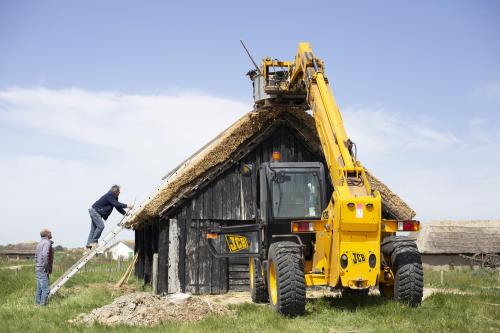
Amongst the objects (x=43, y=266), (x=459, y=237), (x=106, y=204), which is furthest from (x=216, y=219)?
(x=459, y=237)

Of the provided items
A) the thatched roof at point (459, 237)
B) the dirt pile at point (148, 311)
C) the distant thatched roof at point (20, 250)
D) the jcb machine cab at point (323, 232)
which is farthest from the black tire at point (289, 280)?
the distant thatched roof at point (20, 250)

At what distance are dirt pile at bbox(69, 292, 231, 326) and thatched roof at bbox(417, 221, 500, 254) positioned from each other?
Answer: 2642 cm

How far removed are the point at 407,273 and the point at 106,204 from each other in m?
8.54

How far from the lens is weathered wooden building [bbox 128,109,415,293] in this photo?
15.4 m

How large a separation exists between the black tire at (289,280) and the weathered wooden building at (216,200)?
5956mm

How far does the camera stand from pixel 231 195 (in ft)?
52.6

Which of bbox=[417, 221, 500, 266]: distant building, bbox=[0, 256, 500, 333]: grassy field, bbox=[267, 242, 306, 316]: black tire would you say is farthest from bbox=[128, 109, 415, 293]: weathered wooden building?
bbox=[417, 221, 500, 266]: distant building

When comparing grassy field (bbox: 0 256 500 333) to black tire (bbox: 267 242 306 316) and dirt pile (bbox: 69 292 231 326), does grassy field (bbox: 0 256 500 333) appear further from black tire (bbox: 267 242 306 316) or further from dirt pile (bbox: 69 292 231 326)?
dirt pile (bbox: 69 292 231 326)

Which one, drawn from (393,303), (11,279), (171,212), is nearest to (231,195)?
(171,212)

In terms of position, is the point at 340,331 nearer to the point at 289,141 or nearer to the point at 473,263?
the point at 289,141

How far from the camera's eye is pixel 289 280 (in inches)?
355

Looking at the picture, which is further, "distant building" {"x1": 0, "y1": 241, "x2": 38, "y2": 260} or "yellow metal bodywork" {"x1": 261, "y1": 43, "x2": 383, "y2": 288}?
"distant building" {"x1": 0, "y1": 241, "x2": 38, "y2": 260}

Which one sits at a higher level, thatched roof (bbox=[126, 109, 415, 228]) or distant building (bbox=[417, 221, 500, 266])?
thatched roof (bbox=[126, 109, 415, 228])

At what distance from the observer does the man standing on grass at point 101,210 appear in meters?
A: 14.7
